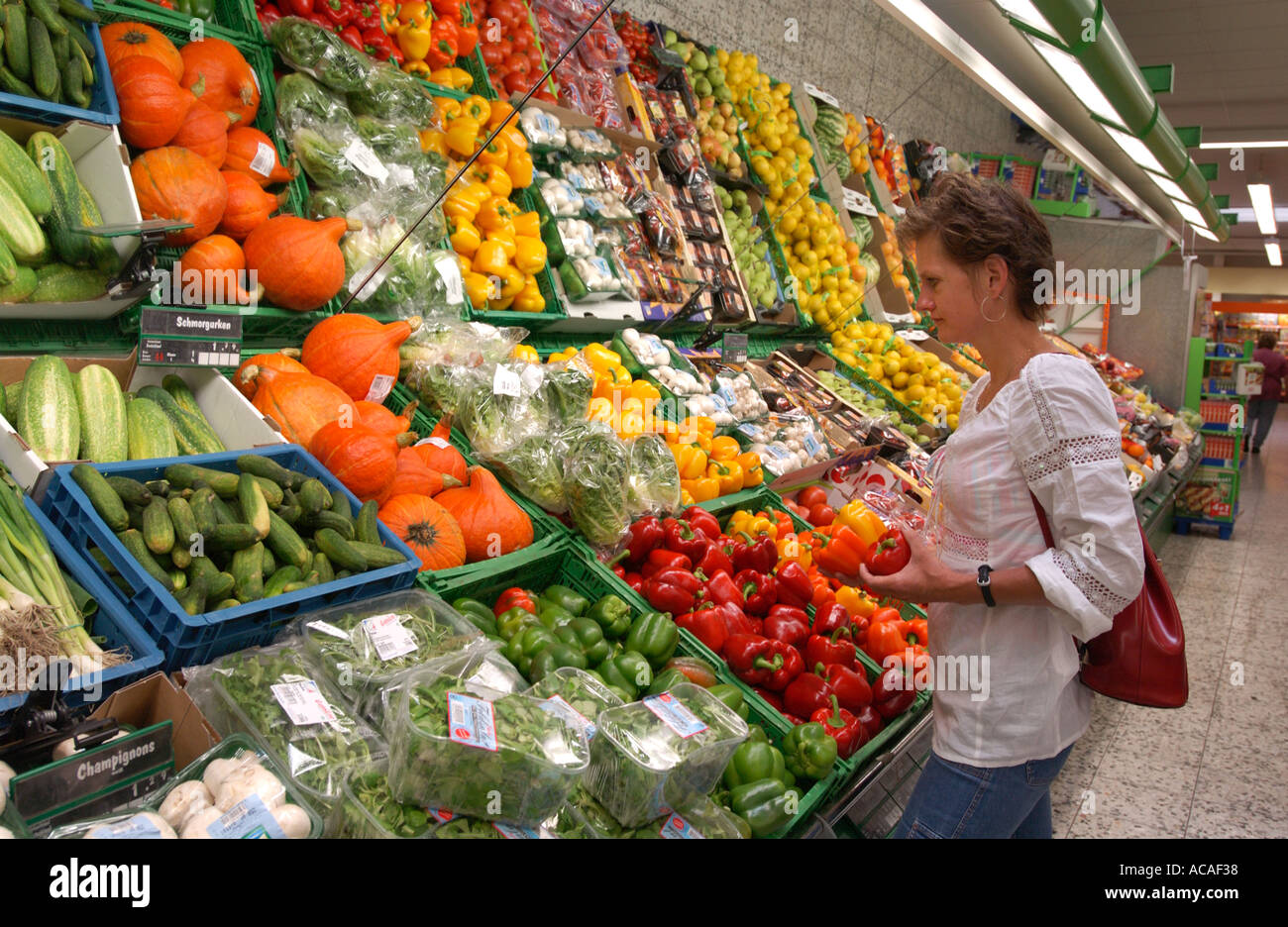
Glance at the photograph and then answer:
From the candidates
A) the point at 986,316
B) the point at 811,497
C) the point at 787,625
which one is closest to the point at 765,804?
the point at 787,625

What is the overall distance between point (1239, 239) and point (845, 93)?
91.6ft

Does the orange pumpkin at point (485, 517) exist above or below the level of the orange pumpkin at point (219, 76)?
below

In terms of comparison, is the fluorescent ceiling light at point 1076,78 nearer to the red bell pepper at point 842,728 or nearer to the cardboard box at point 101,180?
the red bell pepper at point 842,728

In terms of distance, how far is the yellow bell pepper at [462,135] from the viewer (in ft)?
12.4

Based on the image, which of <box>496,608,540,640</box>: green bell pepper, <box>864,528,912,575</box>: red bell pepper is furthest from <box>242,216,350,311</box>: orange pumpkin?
<box>864,528,912,575</box>: red bell pepper

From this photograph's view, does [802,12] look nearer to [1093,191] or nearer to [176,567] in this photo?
[1093,191]

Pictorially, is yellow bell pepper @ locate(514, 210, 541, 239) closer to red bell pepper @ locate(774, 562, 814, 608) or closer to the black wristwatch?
red bell pepper @ locate(774, 562, 814, 608)

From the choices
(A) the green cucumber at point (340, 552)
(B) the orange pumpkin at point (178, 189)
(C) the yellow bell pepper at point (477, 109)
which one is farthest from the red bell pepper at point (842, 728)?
(C) the yellow bell pepper at point (477, 109)

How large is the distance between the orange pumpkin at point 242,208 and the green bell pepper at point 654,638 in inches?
69.4

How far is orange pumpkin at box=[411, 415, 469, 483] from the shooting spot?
2818 millimetres

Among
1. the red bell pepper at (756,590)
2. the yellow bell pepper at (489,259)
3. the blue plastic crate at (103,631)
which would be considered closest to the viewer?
the blue plastic crate at (103,631)

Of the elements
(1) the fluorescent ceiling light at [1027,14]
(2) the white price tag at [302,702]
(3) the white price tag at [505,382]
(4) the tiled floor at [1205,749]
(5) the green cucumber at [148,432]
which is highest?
(1) the fluorescent ceiling light at [1027,14]

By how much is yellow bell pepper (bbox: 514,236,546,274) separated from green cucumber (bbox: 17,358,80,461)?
6.67 ft

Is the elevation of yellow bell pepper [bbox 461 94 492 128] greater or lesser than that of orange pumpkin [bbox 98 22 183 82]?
greater
